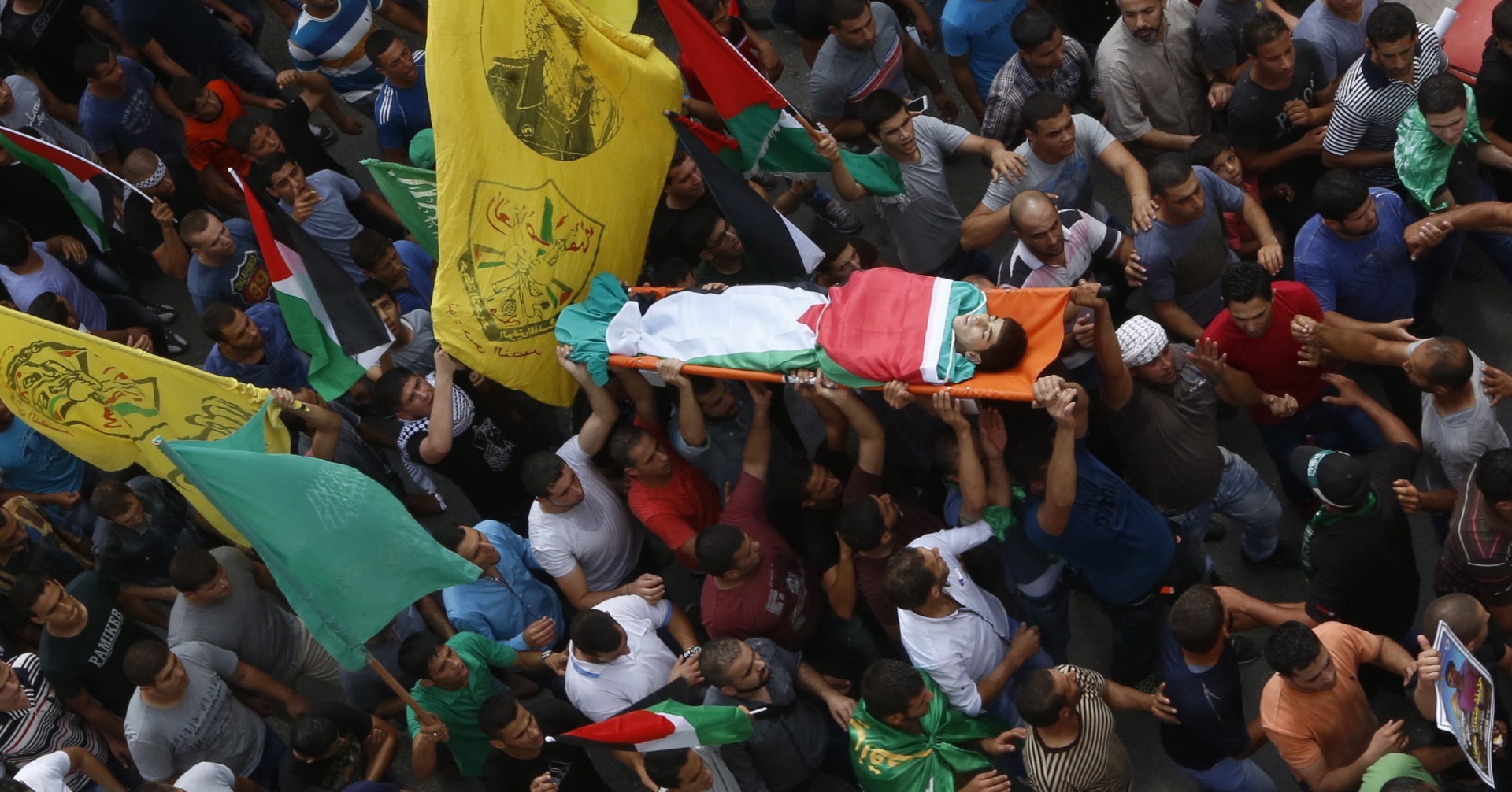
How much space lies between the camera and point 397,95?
9656 millimetres

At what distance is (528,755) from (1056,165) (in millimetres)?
4005

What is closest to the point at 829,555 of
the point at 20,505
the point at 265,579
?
the point at 265,579

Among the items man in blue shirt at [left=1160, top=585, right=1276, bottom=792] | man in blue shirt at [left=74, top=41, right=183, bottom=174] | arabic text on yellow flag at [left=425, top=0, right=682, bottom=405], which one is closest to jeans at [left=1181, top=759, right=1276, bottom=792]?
man in blue shirt at [left=1160, top=585, right=1276, bottom=792]

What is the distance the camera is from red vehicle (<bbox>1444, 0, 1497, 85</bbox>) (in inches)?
327

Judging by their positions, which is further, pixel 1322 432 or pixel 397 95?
pixel 397 95

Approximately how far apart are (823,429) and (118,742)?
4.01m

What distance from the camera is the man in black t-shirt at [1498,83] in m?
7.50

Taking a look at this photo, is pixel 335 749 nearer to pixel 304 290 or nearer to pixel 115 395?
pixel 115 395

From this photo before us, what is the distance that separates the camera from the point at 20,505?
8.52 metres

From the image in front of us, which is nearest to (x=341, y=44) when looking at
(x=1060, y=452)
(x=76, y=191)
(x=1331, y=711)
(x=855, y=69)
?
(x=76, y=191)

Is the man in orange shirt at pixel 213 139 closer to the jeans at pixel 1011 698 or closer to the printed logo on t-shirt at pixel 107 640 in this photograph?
the printed logo on t-shirt at pixel 107 640

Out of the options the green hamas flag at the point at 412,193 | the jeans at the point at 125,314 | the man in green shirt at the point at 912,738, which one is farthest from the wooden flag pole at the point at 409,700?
the jeans at the point at 125,314

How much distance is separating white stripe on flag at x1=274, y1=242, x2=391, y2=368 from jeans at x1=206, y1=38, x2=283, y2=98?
3.99 meters

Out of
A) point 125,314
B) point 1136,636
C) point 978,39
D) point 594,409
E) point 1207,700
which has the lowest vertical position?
point 125,314
